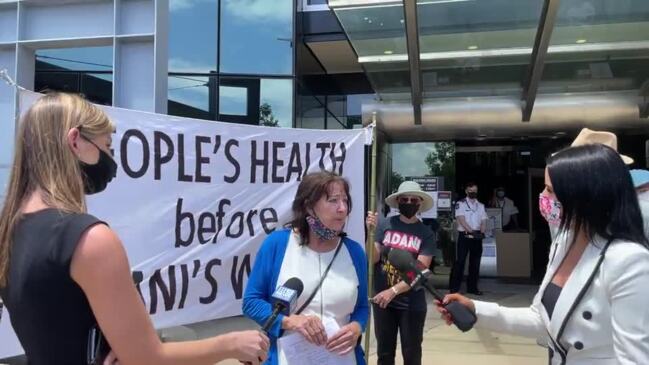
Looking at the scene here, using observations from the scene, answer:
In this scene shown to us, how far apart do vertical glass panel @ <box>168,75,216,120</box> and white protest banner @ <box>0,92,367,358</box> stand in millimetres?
7304

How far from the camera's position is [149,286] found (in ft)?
12.0

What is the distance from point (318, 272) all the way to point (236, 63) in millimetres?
9022

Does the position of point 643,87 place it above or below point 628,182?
above

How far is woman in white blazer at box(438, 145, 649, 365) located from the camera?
180cm

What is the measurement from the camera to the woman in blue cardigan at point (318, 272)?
285 cm

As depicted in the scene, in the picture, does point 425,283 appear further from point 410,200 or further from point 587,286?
point 410,200

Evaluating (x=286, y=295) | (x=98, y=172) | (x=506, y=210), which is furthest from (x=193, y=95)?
(x=98, y=172)

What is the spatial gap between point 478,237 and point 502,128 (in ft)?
6.75

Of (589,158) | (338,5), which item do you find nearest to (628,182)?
(589,158)

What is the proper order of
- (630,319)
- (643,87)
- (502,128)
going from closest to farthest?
1. (630,319)
2. (643,87)
3. (502,128)

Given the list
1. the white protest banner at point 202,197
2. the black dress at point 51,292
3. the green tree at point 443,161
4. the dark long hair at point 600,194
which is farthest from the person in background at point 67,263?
the green tree at point 443,161

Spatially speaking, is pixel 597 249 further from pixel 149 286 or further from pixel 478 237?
pixel 478 237

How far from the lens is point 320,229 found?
3.03m

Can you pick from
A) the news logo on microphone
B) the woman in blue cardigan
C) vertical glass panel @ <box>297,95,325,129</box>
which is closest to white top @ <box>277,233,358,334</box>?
the woman in blue cardigan
